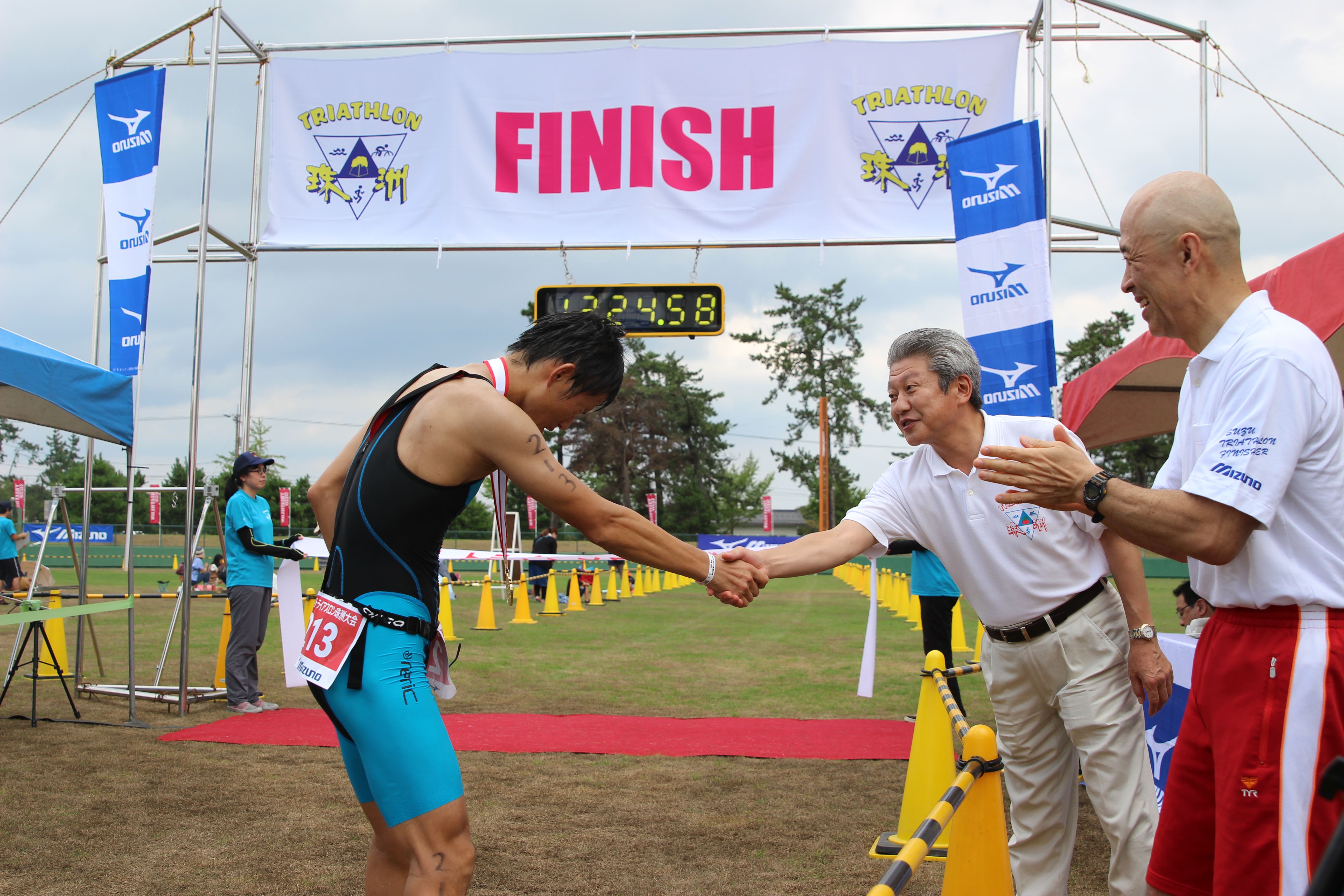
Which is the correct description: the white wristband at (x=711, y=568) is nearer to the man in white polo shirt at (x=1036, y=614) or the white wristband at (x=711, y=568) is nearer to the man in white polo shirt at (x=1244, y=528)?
the man in white polo shirt at (x=1036, y=614)

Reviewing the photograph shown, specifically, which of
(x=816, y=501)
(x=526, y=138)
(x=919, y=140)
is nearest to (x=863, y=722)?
(x=919, y=140)

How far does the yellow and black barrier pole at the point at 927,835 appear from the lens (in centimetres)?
196

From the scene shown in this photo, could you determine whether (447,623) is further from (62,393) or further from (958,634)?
(62,393)

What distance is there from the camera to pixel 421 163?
10.4 m

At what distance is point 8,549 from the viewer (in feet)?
52.6

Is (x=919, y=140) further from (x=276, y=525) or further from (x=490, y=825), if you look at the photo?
(x=276, y=525)

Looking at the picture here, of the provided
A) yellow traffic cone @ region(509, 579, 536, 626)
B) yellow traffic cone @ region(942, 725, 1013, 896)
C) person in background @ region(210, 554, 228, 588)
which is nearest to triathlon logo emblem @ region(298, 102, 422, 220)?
yellow traffic cone @ region(509, 579, 536, 626)

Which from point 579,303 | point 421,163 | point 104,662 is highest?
point 421,163

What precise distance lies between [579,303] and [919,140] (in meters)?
4.14

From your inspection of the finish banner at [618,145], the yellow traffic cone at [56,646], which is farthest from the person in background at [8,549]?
the finish banner at [618,145]

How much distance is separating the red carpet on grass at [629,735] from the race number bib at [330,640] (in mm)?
4558

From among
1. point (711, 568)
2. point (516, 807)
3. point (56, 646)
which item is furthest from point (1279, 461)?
point (56, 646)

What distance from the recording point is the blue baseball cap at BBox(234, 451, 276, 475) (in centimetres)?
843

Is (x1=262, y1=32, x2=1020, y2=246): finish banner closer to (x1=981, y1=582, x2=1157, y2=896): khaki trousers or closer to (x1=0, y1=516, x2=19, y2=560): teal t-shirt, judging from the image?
(x1=981, y1=582, x2=1157, y2=896): khaki trousers
